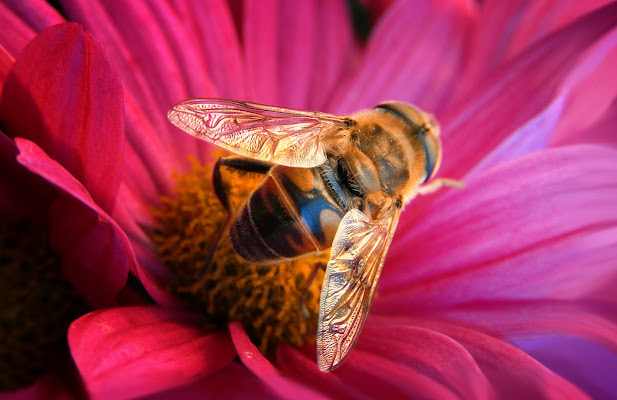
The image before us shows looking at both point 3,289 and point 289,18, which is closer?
point 3,289

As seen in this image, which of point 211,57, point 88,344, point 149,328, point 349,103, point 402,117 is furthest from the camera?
point 349,103

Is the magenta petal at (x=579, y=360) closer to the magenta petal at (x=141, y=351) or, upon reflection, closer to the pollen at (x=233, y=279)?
the pollen at (x=233, y=279)

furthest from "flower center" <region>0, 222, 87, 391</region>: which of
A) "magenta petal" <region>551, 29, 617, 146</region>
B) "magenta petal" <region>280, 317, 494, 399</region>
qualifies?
"magenta petal" <region>551, 29, 617, 146</region>

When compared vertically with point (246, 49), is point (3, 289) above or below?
below

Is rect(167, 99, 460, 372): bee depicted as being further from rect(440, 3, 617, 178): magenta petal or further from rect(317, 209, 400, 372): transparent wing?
rect(440, 3, 617, 178): magenta petal

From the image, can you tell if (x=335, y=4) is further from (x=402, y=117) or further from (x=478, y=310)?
(x=478, y=310)

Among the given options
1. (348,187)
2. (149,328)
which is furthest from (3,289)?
(348,187)

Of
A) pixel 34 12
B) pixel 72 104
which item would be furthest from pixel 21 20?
pixel 72 104
